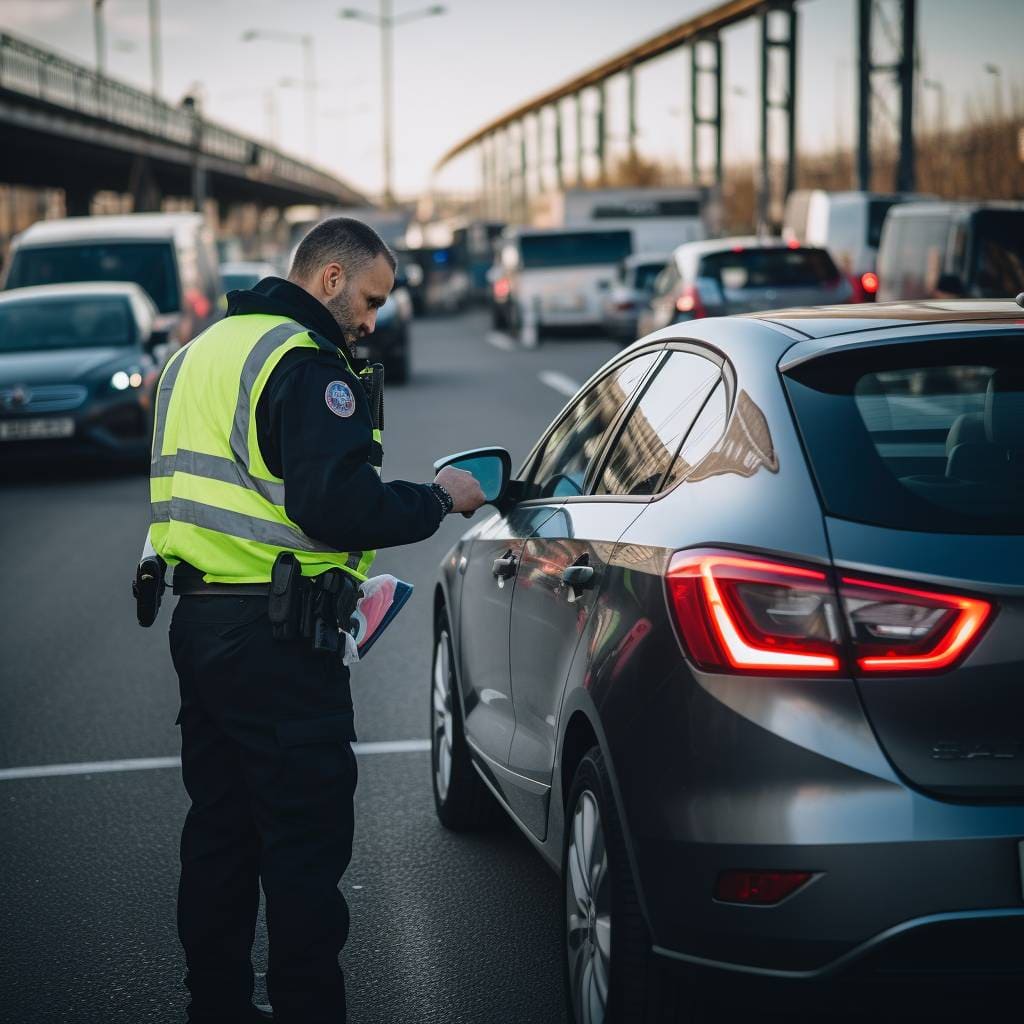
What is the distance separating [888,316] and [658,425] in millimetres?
526

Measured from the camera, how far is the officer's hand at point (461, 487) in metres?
4.06

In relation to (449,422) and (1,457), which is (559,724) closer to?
(1,457)

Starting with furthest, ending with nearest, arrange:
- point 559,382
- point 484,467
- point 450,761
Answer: point 559,382 → point 450,761 → point 484,467

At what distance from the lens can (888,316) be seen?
3746mm

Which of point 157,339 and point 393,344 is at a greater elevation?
point 157,339

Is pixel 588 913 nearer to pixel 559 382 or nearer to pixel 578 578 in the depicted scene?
pixel 578 578

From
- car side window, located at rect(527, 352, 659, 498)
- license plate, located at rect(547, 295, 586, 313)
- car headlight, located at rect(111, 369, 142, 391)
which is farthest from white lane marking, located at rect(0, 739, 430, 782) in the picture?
license plate, located at rect(547, 295, 586, 313)

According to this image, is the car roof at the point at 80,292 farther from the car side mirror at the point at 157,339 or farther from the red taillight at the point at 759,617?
the red taillight at the point at 759,617

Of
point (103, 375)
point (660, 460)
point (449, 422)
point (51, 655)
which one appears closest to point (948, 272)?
point (449, 422)

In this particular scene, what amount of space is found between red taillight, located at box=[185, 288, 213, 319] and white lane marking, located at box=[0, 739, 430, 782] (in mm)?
14746

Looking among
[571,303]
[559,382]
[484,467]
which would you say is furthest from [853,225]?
[484,467]

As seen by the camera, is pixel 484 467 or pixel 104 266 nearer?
pixel 484 467

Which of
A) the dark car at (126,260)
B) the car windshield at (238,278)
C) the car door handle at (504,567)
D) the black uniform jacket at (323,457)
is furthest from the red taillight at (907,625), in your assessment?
the car windshield at (238,278)

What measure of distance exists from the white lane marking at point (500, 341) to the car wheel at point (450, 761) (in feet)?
97.2
